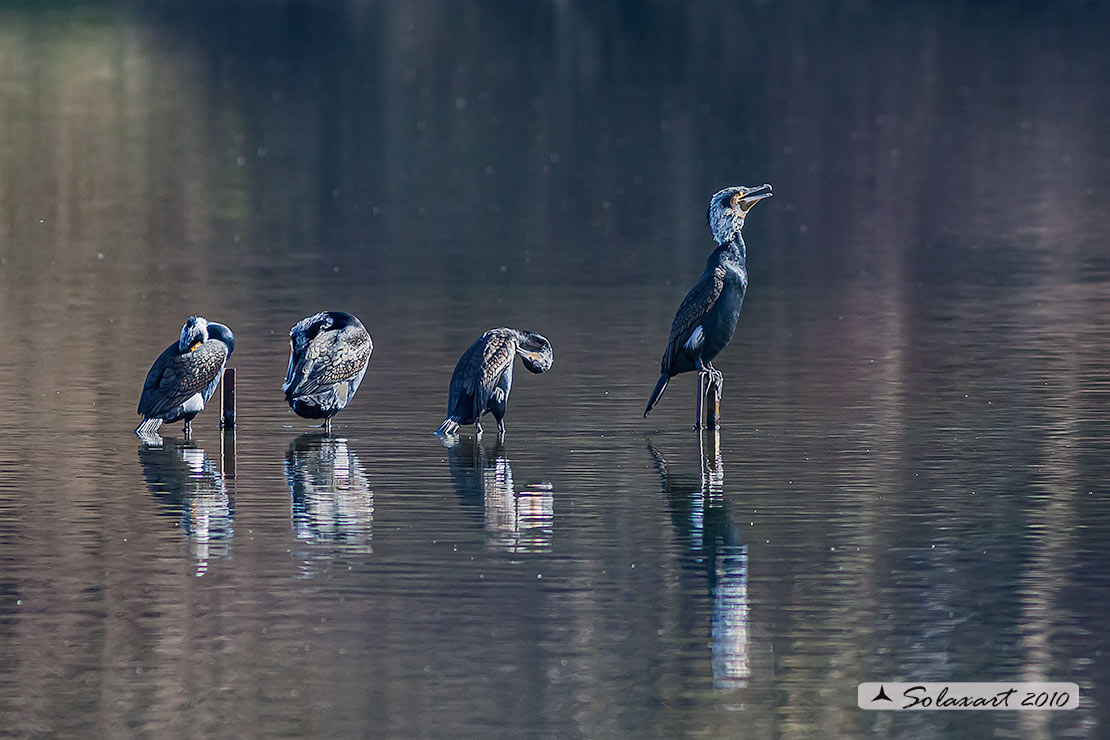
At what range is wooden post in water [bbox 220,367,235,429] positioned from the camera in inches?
781

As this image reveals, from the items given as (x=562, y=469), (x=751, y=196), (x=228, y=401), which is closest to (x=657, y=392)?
(x=751, y=196)

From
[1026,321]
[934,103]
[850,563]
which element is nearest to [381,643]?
[850,563]

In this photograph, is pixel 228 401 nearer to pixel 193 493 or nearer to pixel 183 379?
pixel 183 379

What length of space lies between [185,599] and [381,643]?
1.51m

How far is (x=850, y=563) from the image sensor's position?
14211 mm

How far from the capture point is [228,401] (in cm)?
1997

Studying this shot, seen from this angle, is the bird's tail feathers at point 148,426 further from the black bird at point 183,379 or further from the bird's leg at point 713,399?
the bird's leg at point 713,399

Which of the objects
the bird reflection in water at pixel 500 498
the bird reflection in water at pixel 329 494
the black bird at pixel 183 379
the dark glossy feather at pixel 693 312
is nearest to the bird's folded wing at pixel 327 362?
the bird reflection in water at pixel 329 494

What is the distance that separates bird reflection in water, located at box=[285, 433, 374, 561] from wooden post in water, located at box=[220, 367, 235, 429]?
0.64 meters

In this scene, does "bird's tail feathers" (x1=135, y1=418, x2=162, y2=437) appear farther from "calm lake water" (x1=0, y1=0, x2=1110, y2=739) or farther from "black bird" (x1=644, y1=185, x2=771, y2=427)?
"black bird" (x1=644, y1=185, x2=771, y2=427)

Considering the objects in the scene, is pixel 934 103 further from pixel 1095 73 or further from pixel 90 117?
pixel 90 117

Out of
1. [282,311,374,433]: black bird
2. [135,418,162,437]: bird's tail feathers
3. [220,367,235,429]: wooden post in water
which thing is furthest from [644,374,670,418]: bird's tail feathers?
[135,418,162,437]: bird's tail feathers

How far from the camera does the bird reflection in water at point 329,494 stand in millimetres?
15125

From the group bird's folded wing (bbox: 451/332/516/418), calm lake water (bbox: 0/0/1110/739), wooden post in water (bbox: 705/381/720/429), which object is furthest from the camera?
wooden post in water (bbox: 705/381/720/429)
